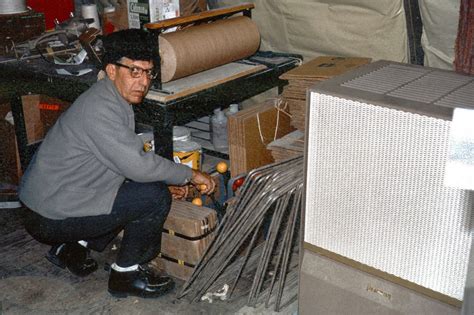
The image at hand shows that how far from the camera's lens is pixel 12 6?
467cm

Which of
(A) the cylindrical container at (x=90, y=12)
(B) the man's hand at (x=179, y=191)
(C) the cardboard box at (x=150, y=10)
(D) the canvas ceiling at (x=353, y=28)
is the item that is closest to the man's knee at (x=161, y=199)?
(B) the man's hand at (x=179, y=191)

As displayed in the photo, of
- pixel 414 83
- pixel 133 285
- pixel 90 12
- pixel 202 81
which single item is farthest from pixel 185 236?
pixel 90 12

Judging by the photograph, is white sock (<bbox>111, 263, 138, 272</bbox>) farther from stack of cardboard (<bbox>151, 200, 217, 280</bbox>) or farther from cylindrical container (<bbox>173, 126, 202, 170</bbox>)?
cylindrical container (<bbox>173, 126, 202, 170</bbox>)

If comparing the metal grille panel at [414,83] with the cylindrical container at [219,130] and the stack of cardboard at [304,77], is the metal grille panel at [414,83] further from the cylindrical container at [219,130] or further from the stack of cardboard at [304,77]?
the cylindrical container at [219,130]

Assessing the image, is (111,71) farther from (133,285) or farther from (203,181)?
(133,285)

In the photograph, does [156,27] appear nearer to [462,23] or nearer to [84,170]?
[84,170]

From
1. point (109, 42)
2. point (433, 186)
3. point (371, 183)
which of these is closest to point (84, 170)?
point (109, 42)

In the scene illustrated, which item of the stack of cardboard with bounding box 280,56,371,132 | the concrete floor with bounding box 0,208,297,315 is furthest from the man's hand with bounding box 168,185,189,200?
the stack of cardboard with bounding box 280,56,371,132

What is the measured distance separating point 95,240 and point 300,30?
1.91 meters

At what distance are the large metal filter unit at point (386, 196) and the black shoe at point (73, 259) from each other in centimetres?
154

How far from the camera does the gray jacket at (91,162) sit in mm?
3041

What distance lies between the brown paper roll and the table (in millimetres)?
162

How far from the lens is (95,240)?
145 inches

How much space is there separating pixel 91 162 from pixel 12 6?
83.3 inches
